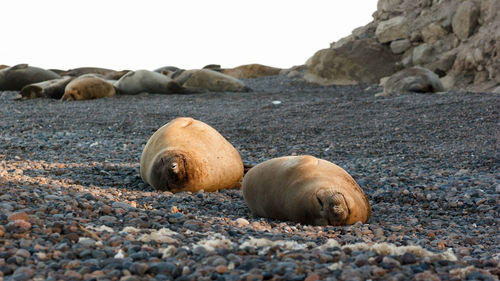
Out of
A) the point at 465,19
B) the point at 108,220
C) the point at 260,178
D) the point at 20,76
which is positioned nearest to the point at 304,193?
the point at 260,178

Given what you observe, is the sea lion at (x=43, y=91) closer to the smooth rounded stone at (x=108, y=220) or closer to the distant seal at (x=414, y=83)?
the distant seal at (x=414, y=83)

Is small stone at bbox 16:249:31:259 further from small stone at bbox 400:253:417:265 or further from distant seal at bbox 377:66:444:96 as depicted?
distant seal at bbox 377:66:444:96

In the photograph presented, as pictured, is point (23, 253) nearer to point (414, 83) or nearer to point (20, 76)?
point (414, 83)

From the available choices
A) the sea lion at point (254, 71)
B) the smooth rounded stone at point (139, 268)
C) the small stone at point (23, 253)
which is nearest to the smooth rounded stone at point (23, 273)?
the small stone at point (23, 253)

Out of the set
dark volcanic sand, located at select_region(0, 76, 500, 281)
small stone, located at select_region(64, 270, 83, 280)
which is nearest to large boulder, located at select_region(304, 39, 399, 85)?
dark volcanic sand, located at select_region(0, 76, 500, 281)

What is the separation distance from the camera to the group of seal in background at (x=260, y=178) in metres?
3.77

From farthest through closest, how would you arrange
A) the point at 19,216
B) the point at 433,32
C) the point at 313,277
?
the point at 433,32
the point at 19,216
the point at 313,277

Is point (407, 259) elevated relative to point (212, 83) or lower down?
lower down

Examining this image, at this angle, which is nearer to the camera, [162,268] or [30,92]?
[162,268]

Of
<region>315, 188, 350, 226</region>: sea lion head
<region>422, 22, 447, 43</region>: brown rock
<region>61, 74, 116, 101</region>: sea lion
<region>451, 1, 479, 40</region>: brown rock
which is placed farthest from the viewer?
<region>422, 22, 447, 43</region>: brown rock

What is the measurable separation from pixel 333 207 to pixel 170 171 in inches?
60.7

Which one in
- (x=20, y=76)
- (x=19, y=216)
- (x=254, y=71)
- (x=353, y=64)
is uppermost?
(x=353, y=64)

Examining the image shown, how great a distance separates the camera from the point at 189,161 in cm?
469

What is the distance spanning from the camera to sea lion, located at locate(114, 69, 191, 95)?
44.0ft
